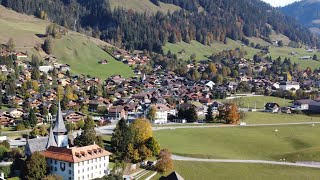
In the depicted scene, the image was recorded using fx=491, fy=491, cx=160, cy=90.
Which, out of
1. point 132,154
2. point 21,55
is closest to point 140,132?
point 132,154

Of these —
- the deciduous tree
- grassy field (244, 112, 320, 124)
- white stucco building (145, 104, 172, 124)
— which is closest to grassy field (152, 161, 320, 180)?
the deciduous tree

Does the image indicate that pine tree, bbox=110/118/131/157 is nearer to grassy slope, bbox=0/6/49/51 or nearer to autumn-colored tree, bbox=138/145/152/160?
autumn-colored tree, bbox=138/145/152/160

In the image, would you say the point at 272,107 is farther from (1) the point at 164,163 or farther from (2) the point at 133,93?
(1) the point at 164,163

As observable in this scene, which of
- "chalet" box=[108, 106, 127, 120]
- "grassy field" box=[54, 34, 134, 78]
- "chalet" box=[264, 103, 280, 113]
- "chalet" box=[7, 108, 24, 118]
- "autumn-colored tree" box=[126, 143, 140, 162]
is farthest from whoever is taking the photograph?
"grassy field" box=[54, 34, 134, 78]

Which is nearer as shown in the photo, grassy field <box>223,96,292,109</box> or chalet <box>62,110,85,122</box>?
chalet <box>62,110,85,122</box>

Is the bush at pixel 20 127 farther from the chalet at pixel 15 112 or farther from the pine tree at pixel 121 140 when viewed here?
the pine tree at pixel 121 140

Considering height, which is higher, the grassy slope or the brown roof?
the grassy slope

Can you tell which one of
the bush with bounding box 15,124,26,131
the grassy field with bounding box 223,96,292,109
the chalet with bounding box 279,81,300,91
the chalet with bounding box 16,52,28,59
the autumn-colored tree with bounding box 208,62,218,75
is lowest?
the bush with bounding box 15,124,26,131

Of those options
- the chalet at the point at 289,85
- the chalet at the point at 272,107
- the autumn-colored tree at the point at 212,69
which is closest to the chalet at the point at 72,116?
the chalet at the point at 272,107

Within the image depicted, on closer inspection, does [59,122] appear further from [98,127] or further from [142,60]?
[142,60]
